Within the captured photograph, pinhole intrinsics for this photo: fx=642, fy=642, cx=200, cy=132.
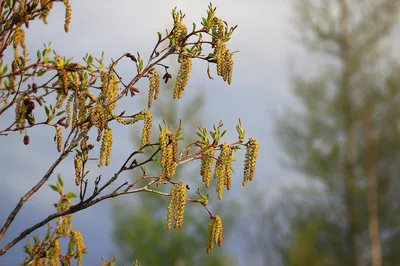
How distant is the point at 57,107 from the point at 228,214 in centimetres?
784

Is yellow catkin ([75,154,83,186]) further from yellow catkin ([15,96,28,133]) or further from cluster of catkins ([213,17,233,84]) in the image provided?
cluster of catkins ([213,17,233,84])

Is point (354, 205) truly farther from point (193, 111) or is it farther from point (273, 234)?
point (193, 111)

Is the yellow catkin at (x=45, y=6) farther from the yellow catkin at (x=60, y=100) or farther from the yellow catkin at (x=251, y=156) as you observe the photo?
the yellow catkin at (x=251, y=156)

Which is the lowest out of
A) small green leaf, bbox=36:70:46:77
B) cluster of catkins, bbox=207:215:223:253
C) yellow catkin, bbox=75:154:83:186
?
cluster of catkins, bbox=207:215:223:253

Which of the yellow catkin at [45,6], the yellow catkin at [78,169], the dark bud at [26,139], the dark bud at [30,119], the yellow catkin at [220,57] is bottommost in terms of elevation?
the yellow catkin at [78,169]

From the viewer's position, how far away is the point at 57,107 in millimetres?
3086

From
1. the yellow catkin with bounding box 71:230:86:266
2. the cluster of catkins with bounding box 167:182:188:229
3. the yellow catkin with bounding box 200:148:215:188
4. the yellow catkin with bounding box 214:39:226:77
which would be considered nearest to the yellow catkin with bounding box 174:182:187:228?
the cluster of catkins with bounding box 167:182:188:229

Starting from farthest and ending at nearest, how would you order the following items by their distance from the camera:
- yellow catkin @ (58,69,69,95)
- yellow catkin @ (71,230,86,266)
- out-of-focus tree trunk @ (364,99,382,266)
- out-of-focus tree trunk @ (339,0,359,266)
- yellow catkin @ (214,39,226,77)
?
1. out-of-focus tree trunk @ (339,0,359,266)
2. out-of-focus tree trunk @ (364,99,382,266)
3. yellow catkin @ (214,39,226,77)
4. yellow catkin @ (58,69,69,95)
5. yellow catkin @ (71,230,86,266)

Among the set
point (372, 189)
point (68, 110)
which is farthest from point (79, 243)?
point (372, 189)

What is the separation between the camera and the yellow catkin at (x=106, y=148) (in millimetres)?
2814

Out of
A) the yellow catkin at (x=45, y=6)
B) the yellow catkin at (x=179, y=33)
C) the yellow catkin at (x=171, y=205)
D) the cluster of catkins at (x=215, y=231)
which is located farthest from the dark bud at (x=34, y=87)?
the cluster of catkins at (x=215, y=231)

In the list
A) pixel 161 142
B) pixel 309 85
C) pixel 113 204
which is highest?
pixel 309 85

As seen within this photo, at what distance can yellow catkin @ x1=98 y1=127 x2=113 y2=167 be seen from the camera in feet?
9.23

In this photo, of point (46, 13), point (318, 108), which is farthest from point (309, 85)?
point (46, 13)
